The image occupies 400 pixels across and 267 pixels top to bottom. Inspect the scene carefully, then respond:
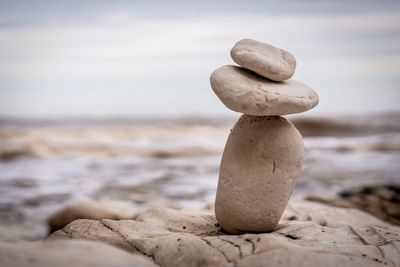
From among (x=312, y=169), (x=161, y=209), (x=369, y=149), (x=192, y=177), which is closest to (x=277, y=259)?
(x=161, y=209)

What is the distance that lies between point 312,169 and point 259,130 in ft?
31.4

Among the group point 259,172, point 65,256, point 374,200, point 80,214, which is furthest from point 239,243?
point 374,200

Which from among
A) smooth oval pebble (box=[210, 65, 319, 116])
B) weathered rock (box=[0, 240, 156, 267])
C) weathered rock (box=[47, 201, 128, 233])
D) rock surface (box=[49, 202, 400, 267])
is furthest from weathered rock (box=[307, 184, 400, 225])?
weathered rock (box=[0, 240, 156, 267])

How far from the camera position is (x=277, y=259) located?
10.9ft

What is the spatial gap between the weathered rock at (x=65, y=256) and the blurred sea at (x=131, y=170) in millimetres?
4387

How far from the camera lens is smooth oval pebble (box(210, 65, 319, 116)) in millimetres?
3938

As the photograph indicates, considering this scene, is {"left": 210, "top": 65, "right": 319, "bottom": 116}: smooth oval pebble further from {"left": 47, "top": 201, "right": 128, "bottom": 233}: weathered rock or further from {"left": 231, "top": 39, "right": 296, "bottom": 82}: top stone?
{"left": 47, "top": 201, "right": 128, "bottom": 233}: weathered rock

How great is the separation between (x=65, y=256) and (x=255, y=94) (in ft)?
6.28

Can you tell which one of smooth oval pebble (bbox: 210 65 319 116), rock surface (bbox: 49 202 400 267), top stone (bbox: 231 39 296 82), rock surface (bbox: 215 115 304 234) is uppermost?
top stone (bbox: 231 39 296 82)

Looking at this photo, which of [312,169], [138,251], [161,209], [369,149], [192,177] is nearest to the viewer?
[138,251]

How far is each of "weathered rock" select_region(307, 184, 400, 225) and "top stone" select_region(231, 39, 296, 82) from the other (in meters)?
4.55

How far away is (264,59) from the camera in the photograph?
4066mm

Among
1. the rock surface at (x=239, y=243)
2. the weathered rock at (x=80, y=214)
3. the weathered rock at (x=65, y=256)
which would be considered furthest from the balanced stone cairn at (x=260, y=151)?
the weathered rock at (x=80, y=214)

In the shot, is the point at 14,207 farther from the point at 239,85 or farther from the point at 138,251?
the point at 239,85
